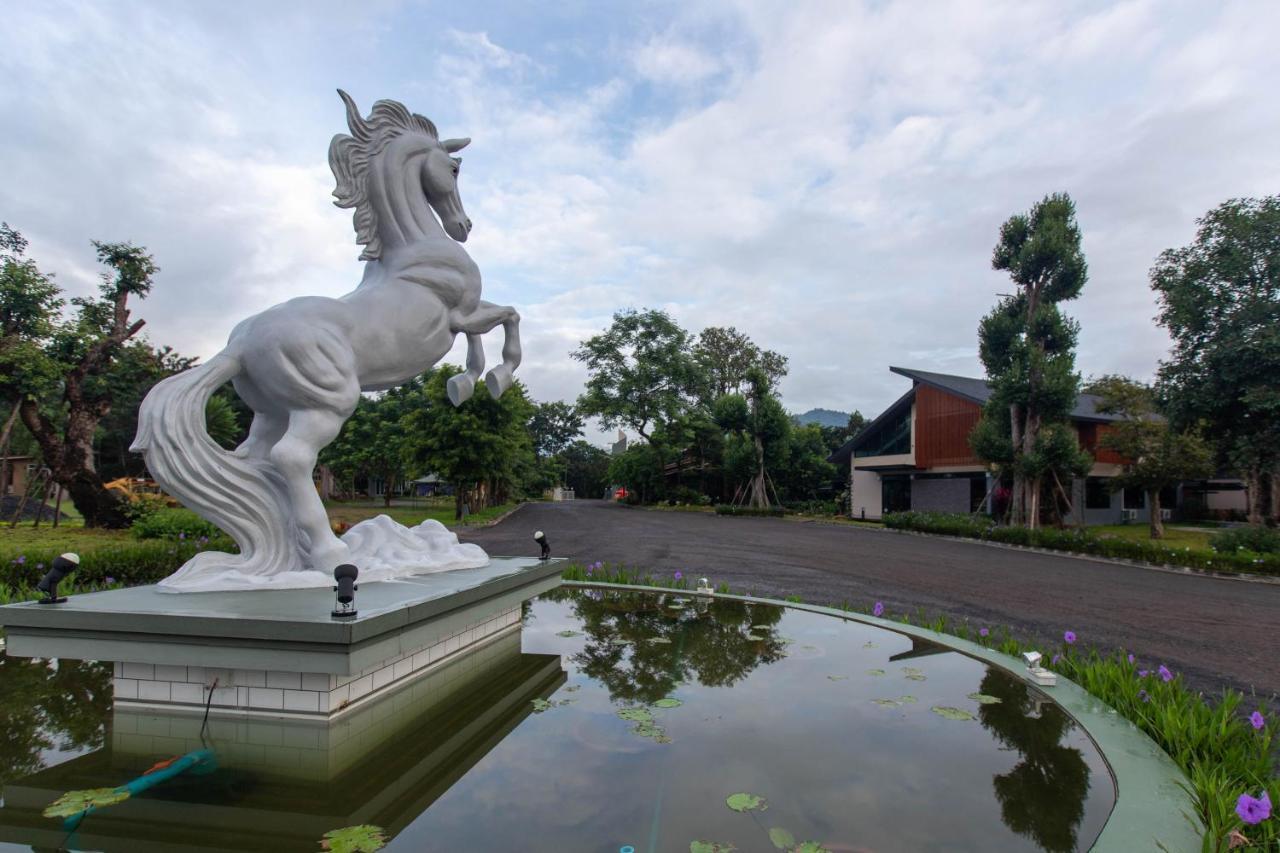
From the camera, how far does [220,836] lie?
200 centimetres

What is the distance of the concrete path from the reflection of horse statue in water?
5.21 m

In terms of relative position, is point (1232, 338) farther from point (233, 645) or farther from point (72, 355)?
point (72, 355)

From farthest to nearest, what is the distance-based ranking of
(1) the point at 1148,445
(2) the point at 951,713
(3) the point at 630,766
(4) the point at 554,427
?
1. (4) the point at 554,427
2. (1) the point at 1148,445
3. (2) the point at 951,713
4. (3) the point at 630,766

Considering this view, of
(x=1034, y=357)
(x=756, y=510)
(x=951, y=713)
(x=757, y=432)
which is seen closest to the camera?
(x=951, y=713)

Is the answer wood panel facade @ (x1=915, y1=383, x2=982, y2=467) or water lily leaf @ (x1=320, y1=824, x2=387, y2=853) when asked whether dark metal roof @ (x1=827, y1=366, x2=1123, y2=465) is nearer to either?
wood panel facade @ (x1=915, y1=383, x2=982, y2=467)

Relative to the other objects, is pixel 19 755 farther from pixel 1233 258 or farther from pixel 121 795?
pixel 1233 258

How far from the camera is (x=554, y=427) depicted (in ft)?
179

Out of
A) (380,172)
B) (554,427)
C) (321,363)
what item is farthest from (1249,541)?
(554,427)

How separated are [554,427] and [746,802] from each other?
173 feet

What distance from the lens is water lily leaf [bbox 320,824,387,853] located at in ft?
6.47

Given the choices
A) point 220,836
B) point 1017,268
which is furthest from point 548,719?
point 1017,268

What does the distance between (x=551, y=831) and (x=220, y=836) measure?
1.03m

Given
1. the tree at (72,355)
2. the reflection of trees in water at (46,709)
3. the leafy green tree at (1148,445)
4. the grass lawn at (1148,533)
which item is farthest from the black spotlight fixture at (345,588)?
the leafy green tree at (1148,445)

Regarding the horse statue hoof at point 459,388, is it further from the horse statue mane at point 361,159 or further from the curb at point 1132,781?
the curb at point 1132,781
